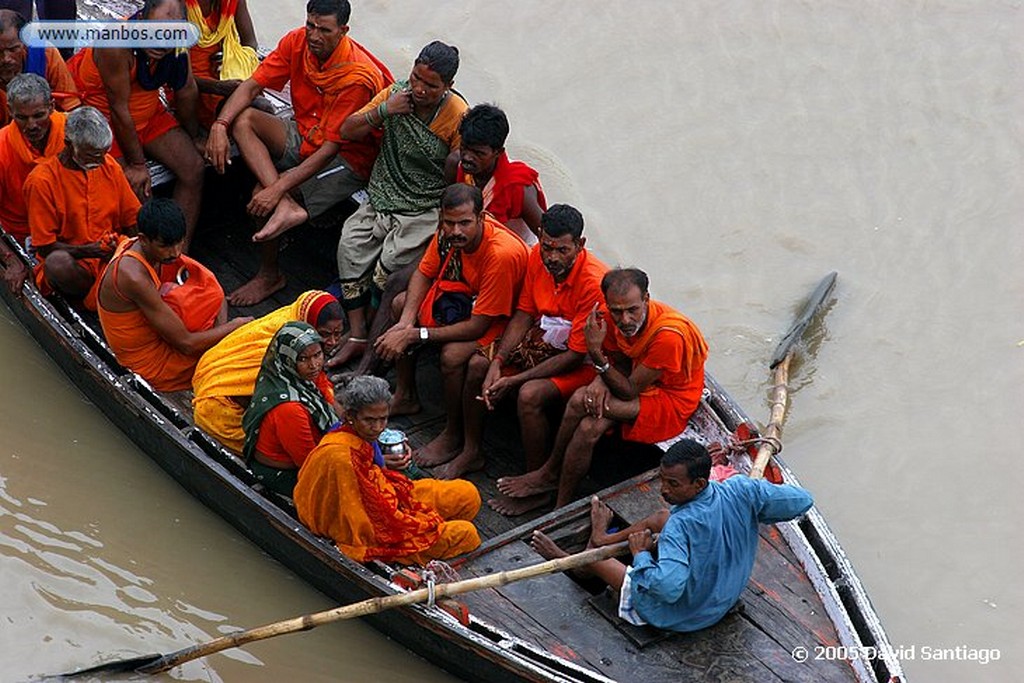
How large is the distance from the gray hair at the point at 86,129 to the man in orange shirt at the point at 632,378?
254 centimetres

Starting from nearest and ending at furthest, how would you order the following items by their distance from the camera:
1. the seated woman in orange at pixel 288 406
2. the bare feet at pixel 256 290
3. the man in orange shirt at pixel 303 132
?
the seated woman in orange at pixel 288 406 → the man in orange shirt at pixel 303 132 → the bare feet at pixel 256 290

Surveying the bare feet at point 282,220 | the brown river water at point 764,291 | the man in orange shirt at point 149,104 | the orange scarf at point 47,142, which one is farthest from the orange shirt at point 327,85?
the brown river water at point 764,291

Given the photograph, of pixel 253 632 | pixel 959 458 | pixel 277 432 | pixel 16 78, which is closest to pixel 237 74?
pixel 16 78

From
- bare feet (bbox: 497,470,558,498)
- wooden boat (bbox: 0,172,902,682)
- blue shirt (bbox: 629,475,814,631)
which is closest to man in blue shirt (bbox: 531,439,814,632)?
blue shirt (bbox: 629,475,814,631)

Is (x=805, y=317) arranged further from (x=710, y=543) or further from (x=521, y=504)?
(x=710, y=543)

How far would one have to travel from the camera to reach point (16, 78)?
7.39m

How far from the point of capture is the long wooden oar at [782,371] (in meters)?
6.61

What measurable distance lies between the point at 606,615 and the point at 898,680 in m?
1.16

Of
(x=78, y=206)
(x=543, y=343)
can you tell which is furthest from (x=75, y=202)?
(x=543, y=343)

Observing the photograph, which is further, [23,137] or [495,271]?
[23,137]

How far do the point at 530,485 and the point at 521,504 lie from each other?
100 millimetres

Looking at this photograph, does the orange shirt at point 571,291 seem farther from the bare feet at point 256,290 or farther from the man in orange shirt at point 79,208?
the man in orange shirt at point 79,208

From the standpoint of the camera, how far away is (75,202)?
A: 7.46 meters

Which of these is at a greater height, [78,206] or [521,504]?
[78,206]
